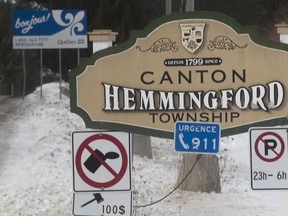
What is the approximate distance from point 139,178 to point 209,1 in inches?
377

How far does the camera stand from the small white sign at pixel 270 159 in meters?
4.50

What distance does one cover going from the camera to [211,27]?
483 centimetres

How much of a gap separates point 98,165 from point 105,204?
0.29 m

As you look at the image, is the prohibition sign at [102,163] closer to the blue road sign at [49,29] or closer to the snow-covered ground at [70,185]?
→ the snow-covered ground at [70,185]

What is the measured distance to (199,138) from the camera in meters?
4.54

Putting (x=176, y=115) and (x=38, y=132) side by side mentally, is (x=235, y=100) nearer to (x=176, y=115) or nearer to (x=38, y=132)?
(x=176, y=115)

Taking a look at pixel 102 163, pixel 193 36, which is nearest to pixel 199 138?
pixel 102 163

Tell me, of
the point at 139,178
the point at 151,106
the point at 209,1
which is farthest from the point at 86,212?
the point at 209,1

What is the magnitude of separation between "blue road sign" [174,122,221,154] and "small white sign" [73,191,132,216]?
532 mm

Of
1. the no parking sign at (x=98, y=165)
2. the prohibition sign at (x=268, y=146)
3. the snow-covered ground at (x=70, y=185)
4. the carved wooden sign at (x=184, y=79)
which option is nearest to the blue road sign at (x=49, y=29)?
the snow-covered ground at (x=70, y=185)

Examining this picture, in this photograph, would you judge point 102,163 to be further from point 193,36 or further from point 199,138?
point 193,36

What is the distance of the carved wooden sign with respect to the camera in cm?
475

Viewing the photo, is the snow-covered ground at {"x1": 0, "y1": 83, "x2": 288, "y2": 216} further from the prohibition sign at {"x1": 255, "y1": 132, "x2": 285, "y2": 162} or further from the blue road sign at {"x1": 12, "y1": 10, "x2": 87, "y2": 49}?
the blue road sign at {"x1": 12, "y1": 10, "x2": 87, "y2": 49}

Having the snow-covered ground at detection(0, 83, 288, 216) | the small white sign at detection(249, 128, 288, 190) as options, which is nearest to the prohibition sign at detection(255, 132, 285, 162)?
the small white sign at detection(249, 128, 288, 190)
